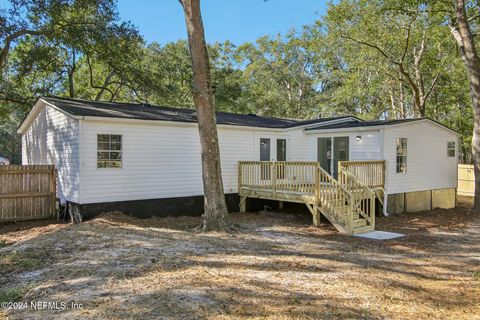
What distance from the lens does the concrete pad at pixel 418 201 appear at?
44.3ft

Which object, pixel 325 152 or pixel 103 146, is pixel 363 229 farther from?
pixel 103 146

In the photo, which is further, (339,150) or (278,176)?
(339,150)

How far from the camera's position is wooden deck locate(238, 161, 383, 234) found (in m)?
9.48

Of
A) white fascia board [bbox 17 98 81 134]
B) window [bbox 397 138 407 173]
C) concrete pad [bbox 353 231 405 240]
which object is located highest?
white fascia board [bbox 17 98 81 134]

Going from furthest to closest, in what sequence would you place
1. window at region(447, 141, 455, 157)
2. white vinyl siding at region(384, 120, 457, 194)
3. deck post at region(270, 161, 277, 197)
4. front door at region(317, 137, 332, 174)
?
window at region(447, 141, 455, 157)
front door at region(317, 137, 332, 174)
white vinyl siding at region(384, 120, 457, 194)
deck post at region(270, 161, 277, 197)

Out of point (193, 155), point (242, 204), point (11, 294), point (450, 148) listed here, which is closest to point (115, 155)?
point (193, 155)

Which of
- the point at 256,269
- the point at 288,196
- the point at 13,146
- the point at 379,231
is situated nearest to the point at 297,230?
the point at 288,196

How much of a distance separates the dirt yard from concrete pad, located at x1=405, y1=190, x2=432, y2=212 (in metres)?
4.35

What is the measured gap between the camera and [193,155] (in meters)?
11.5

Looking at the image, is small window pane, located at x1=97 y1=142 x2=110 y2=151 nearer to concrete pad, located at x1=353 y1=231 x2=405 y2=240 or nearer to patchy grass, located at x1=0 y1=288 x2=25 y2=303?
patchy grass, located at x1=0 y1=288 x2=25 y2=303

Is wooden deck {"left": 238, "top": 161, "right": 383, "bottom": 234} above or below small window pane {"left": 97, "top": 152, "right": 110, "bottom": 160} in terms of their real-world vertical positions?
below

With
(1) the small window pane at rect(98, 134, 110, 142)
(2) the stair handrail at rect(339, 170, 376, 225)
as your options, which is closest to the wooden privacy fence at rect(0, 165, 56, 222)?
(1) the small window pane at rect(98, 134, 110, 142)

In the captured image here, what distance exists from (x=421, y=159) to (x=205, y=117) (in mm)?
9183

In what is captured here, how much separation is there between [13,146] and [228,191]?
3204cm
